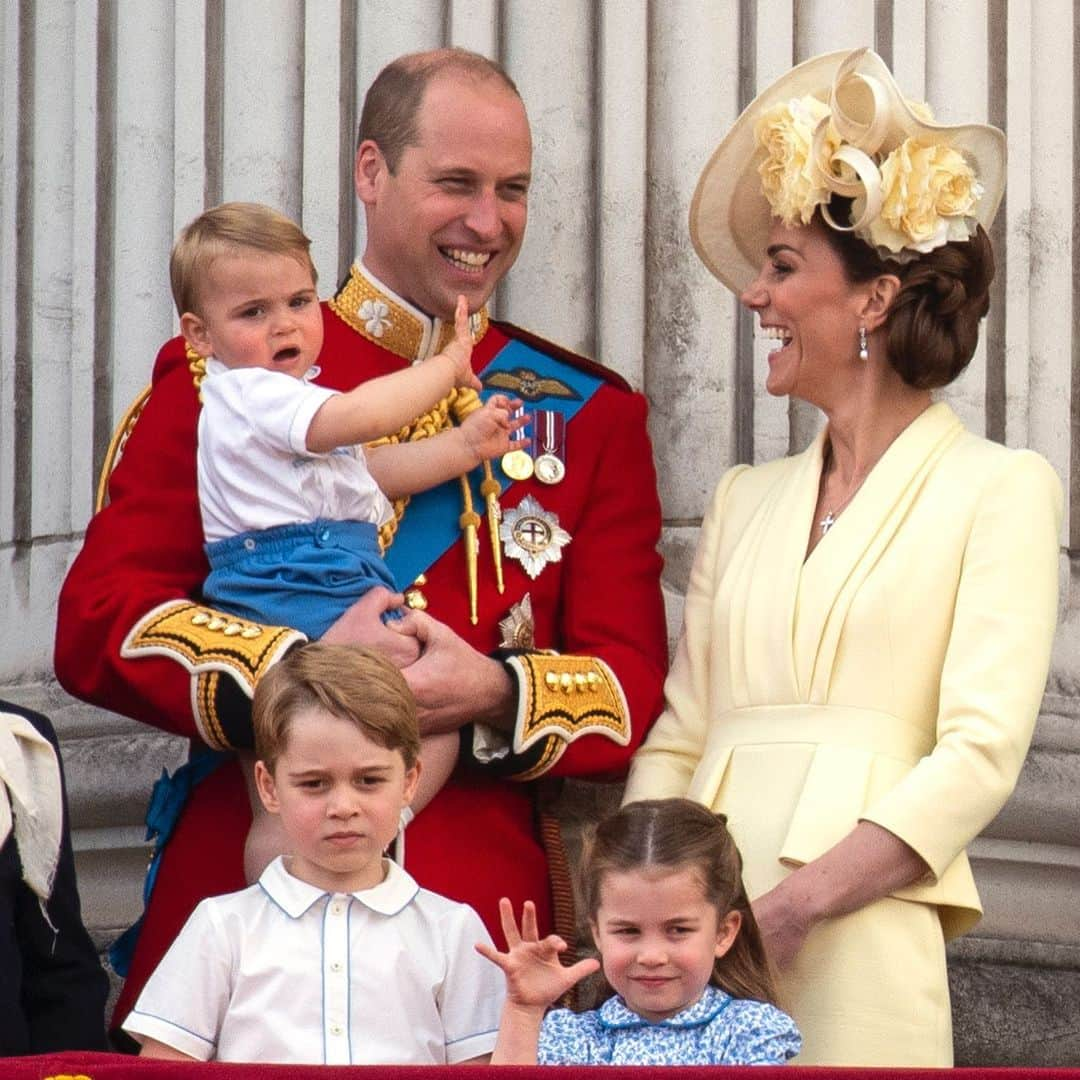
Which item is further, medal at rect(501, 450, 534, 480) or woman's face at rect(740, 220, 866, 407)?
medal at rect(501, 450, 534, 480)

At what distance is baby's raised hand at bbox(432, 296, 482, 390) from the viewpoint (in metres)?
5.10

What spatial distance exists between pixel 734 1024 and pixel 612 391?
4.62 ft

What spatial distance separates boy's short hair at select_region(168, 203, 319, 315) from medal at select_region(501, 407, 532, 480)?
0.44m

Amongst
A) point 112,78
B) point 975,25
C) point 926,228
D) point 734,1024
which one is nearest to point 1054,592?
point 926,228

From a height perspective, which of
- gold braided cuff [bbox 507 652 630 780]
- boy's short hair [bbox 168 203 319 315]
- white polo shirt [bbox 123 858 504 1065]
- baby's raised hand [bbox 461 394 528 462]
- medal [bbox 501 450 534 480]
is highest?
boy's short hair [bbox 168 203 319 315]

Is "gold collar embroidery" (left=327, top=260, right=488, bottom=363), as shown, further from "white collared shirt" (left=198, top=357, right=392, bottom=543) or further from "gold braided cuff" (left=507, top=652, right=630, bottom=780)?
"gold braided cuff" (left=507, top=652, right=630, bottom=780)

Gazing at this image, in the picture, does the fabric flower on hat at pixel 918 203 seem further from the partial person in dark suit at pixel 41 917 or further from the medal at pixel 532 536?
the partial person in dark suit at pixel 41 917

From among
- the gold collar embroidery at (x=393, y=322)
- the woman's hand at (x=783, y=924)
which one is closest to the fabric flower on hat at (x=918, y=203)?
the gold collar embroidery at (x=393, y=322)

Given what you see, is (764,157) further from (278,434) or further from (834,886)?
(834,886)

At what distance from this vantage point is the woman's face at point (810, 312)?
5137 millimetres

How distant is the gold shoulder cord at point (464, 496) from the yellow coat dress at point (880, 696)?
323 millimetres

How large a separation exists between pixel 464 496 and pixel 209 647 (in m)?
0.54

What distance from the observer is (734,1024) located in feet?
14.2

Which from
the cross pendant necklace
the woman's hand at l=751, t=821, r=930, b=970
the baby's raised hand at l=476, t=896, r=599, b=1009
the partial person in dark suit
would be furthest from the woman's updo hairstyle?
the partial person in dark suit
